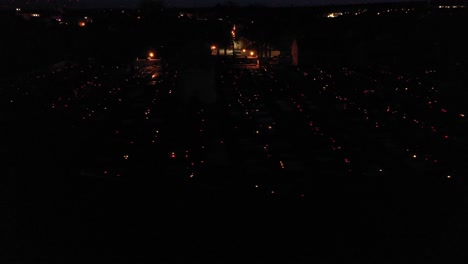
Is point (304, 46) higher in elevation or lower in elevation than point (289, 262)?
higher

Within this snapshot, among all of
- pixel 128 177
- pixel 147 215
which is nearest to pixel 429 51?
pixel 128 177

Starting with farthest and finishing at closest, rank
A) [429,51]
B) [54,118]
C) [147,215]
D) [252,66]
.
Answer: [252,66]
[429,51]
[54,118]
[147,215]

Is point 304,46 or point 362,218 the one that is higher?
point 304,46

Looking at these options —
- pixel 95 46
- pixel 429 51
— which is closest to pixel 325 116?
pixel 429 51

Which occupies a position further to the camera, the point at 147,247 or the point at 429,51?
the point at 429,51

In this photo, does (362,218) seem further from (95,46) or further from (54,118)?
(95,46)

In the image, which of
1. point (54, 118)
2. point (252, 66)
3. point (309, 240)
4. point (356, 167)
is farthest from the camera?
point (252, 66)

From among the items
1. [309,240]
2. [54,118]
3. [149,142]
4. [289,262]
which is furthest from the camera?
[54,118]

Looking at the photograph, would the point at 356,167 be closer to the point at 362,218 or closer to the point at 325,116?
the point at 362,218

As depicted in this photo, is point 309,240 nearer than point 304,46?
Yes
